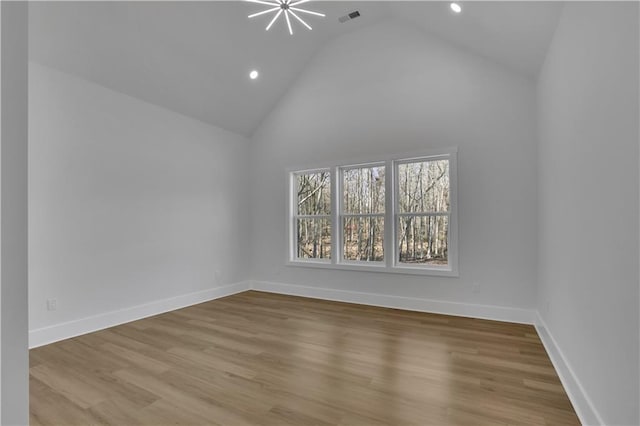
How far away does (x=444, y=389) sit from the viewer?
2246 mm

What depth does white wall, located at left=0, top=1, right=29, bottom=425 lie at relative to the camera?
0.88m

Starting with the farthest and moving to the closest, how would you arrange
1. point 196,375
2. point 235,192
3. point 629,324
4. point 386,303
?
point 235,192
point 386,303
point 196,375
point 629,324

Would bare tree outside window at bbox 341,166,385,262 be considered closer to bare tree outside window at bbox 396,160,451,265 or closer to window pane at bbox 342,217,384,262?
window pane at bbox 342,217,384,262

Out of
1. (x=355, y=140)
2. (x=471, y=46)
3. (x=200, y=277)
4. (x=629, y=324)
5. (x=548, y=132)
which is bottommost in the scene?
(x=200, y=277)

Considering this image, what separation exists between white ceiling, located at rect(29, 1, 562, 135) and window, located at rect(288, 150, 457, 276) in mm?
1398

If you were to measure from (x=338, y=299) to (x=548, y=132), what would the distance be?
128 inches

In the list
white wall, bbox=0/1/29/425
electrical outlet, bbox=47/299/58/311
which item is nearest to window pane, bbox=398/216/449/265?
electrical outlet, bbox=47/299/58/311

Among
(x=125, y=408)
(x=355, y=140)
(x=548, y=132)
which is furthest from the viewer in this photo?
(x=355, y=140)

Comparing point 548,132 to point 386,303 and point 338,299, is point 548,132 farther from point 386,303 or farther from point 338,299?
point 338,299

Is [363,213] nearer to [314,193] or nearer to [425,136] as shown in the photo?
[314,193]

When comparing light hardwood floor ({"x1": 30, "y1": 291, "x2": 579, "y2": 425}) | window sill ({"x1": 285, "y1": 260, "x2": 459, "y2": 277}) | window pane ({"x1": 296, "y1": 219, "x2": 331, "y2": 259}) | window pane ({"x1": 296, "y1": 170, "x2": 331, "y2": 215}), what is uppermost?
window pane ({"x1": 296, "y1": 170, "x2": 331, "y2": 215})

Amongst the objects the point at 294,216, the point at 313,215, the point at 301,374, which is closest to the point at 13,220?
the point at 301,374

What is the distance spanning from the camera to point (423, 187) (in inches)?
175

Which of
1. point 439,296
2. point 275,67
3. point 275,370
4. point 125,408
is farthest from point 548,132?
point 125,408
